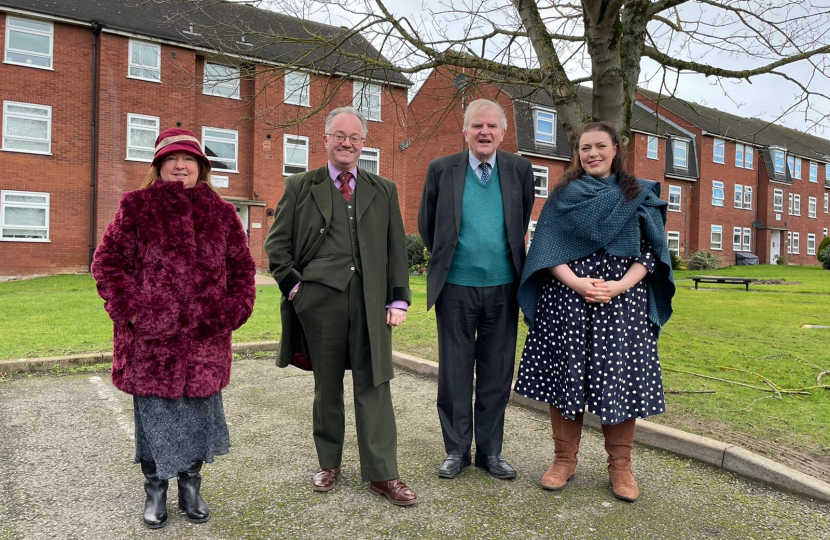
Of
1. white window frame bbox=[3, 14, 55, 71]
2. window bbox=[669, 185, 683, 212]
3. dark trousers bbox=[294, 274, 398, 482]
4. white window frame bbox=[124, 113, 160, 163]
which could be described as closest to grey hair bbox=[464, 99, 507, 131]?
→ dark trousers bbox=[294, 274, 398, 482]

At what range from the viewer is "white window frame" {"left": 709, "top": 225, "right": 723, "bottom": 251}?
38344mm

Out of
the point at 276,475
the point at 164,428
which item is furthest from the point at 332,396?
the point at 164,428

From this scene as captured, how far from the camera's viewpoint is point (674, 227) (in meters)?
36.5

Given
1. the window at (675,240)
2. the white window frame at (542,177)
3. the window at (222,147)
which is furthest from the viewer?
the window at (675,240)

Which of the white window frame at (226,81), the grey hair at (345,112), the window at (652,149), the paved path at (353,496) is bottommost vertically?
the paved path at (353,496)

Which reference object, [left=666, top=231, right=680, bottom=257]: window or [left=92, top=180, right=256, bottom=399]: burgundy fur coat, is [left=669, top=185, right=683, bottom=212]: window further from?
[left=92, top=180, right=256, bottom=399]: burgundy fur coat

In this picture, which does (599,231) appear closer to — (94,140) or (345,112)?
(345,112)

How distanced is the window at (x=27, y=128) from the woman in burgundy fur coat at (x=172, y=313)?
19.8 m

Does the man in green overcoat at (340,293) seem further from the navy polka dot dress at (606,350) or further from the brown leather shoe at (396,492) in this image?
the navy polka dot dress at (606,350)

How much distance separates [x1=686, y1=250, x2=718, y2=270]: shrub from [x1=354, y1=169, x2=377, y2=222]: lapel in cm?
3451

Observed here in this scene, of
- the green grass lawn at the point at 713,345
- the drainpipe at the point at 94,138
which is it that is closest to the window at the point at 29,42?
the drainpipe at the point at 94,138

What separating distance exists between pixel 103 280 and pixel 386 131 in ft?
73.8

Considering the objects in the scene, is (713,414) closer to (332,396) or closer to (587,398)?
(587,398)

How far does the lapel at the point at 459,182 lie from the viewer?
3.66 metres
